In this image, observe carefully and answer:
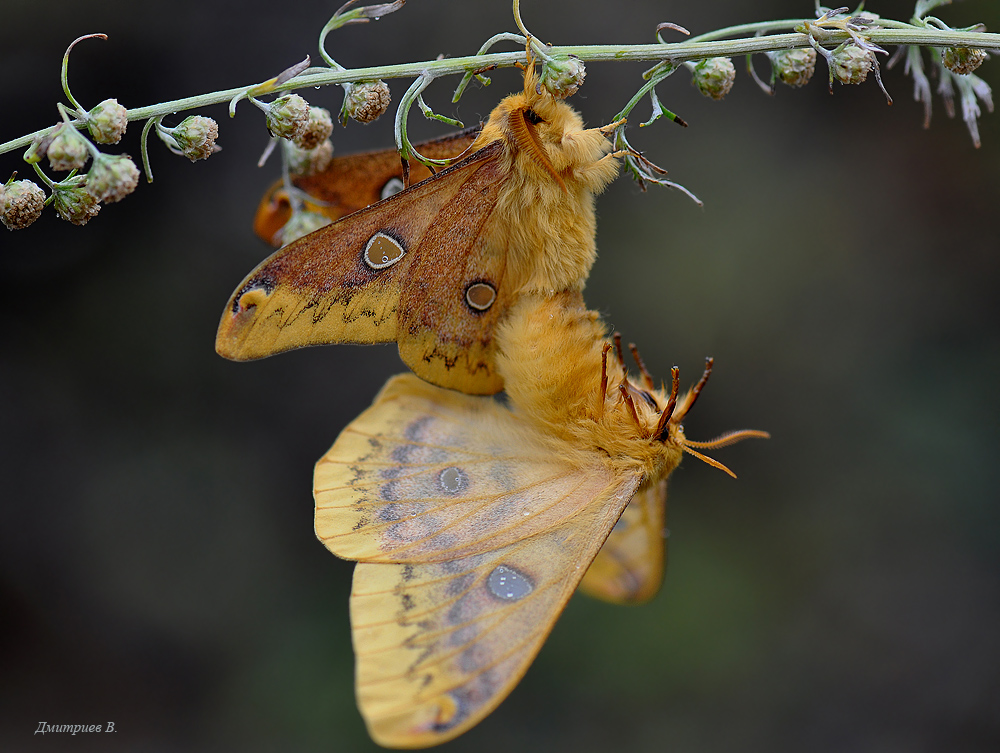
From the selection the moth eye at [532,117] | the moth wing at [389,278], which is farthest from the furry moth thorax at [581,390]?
the moth eye at [532,117]

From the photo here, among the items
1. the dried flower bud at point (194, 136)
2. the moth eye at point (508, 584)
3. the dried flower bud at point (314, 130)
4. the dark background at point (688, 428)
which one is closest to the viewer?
the dried flower bud at point (194, 136)

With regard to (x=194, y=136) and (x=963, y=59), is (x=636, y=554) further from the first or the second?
(x=194, y=136)

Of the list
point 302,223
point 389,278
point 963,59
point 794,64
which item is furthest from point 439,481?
point 963,59

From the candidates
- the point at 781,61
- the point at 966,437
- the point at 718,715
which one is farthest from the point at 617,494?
the point at 966,437

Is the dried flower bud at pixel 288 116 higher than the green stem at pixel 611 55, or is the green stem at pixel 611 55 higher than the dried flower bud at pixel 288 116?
the green stem at pixel 611 55

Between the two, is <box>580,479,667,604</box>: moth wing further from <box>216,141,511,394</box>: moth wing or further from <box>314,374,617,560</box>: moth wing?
<box>216,141,511,394</box>: moth wing

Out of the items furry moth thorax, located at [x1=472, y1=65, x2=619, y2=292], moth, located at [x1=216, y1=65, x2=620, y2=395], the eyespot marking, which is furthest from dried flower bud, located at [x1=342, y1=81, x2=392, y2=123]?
the eyespot marking

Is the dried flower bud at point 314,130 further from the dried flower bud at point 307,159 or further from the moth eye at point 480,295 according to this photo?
the moth eye at point 480,295
